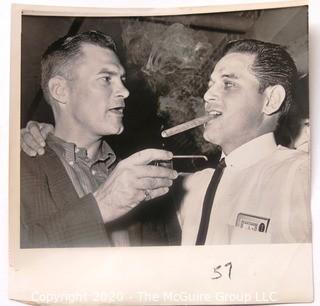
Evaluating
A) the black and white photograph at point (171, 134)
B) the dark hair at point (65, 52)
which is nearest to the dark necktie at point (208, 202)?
the black and white photograph at point (171, 134)

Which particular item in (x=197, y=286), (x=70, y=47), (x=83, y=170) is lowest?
(x=197, y=286)

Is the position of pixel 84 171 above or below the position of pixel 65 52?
below

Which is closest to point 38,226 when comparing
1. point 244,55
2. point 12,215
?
point 12,215

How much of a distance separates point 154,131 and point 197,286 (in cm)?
14

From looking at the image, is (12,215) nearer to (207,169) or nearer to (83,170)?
(83,170)

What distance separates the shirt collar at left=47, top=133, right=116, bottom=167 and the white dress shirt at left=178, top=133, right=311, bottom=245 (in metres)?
0.08

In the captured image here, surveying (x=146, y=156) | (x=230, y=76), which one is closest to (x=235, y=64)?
(x=230, y=76)

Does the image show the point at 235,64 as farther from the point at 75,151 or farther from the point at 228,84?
the point at 75,151

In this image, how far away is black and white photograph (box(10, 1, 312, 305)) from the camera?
0.48m

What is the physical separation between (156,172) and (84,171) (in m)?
0.06

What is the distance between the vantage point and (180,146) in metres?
0.49

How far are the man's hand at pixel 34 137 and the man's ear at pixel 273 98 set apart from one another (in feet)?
0.62

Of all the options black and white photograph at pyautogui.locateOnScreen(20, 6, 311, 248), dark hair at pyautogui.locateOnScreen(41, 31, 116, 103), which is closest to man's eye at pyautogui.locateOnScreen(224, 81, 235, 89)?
black and white photograph at pyautogui.locateOnScreen(20, 6, 311, 248)

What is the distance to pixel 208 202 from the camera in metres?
0.49
